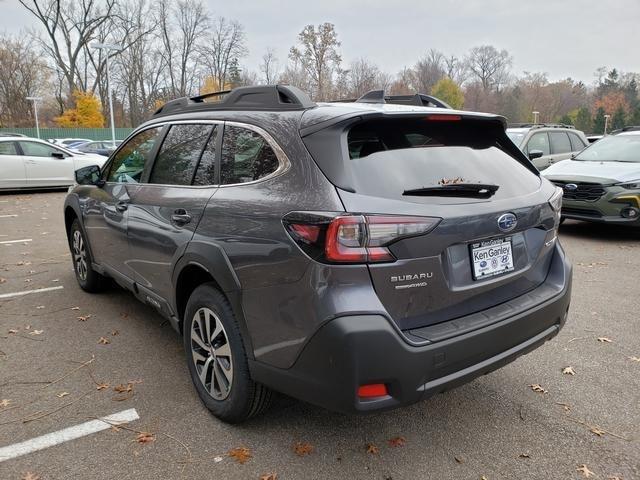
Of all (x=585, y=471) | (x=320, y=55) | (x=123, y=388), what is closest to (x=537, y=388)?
(x=585, y=471)

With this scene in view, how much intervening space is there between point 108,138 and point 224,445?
2098 inches

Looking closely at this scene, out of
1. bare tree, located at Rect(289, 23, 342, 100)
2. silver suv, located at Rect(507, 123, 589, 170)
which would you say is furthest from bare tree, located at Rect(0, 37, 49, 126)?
silver suv, located at Rect(507, 123, 589, 170)

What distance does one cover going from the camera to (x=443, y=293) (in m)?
2.31

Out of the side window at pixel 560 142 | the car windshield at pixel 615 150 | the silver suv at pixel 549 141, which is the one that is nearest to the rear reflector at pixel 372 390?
the car windshield at pixel 615 150

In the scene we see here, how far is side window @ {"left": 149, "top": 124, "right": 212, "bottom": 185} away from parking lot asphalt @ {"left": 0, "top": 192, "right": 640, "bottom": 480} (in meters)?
1.34

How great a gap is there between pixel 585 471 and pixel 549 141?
10.5 metres

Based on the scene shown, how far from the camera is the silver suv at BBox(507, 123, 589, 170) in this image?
1109 cm

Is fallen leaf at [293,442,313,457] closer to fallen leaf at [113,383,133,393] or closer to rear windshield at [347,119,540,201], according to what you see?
fallen leaf at [113,383,133,393]

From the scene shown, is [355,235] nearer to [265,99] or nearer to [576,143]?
[265,99]

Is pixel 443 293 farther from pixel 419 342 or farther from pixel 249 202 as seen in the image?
pixel 249 202

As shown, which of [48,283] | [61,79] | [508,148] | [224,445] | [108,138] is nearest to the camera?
[224,445]

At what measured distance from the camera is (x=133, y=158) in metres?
4.07

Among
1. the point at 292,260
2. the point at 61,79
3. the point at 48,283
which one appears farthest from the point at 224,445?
the point at 61,79

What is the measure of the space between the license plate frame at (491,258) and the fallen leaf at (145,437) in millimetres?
1916
